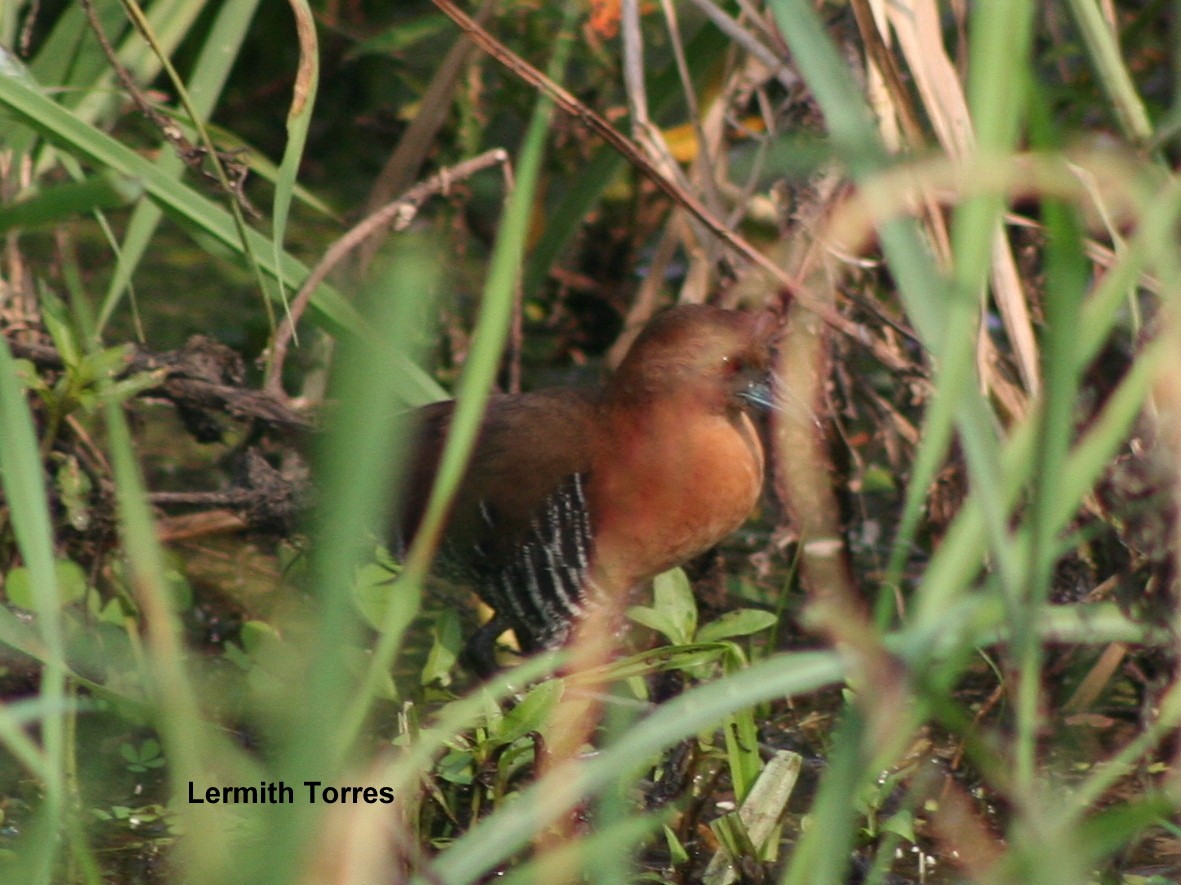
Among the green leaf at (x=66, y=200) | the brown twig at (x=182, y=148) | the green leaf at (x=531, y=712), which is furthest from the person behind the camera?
the brown twig at (x=182, y=148)

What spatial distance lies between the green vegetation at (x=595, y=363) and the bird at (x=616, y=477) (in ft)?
0.30

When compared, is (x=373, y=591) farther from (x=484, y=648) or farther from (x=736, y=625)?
(x=736, y=625)

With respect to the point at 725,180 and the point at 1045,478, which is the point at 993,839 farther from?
the point at 725,180

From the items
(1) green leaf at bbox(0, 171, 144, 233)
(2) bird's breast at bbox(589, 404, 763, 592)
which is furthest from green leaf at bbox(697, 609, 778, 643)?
(1) green leaf at bbox(0, 171, 144, 233)

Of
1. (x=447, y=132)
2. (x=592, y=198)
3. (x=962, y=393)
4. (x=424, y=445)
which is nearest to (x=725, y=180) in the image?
(x=592, y=198)

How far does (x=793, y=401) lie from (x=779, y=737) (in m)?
0.55

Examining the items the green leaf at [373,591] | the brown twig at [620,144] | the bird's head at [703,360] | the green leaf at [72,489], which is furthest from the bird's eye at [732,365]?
the green leaf at [72,489]

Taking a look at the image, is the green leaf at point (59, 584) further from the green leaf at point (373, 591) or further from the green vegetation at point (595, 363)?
the green leaf at point (373, 591)

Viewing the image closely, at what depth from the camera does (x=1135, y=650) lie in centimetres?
254

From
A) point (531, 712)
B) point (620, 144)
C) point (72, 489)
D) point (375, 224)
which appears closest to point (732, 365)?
point (620, 144)

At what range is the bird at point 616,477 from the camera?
2.56 metres

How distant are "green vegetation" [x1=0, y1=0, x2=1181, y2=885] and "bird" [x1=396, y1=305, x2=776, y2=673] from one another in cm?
9

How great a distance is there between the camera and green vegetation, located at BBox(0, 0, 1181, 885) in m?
1.28

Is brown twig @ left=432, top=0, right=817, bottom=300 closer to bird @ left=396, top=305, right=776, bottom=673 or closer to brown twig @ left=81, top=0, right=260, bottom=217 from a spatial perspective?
bird @ left=396, top=305, right=776, bottom=673
